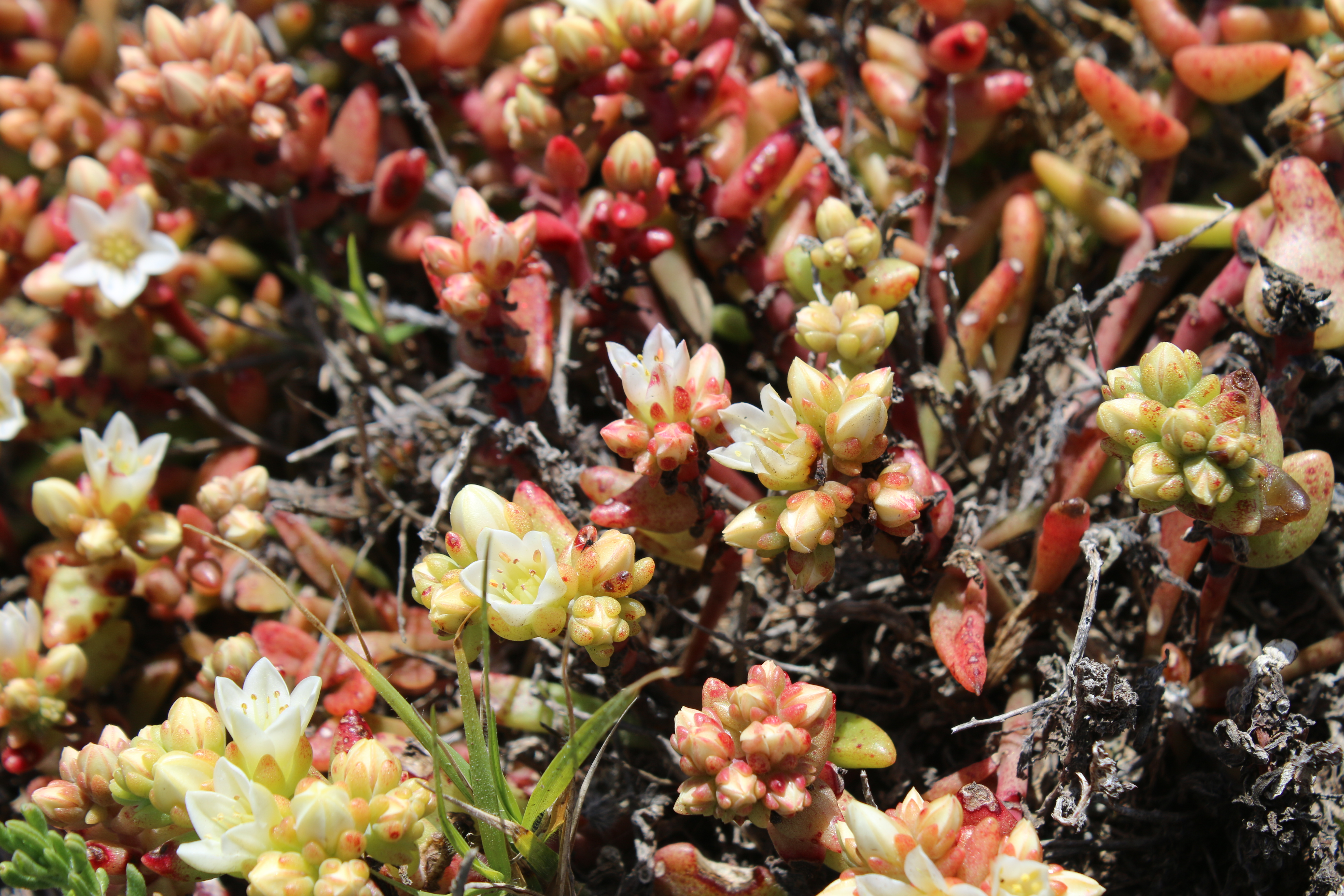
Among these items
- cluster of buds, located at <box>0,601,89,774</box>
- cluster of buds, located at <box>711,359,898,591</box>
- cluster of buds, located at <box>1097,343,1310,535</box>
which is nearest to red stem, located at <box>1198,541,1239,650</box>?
cluster of buds, located at <box>1097,343,1310,535</box>

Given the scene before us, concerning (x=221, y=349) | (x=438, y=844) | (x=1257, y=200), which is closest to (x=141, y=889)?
(x=438, y=844)

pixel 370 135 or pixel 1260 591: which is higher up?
pixel 370 135

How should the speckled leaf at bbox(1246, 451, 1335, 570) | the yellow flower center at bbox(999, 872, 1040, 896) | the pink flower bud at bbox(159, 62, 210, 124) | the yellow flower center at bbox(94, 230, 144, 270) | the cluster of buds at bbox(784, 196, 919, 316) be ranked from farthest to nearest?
the yellow flower center at bbox(94, 230, 144, 270) < the pink flower bud at bbox(159, 62, 210, 124) < the cluster of buds at bbox(784, 196, 919, 316) < the speckled leaf at bbox(1246, 451, 1335, 570) < the yellow flower center at bbox(999, 872, 1040, 896)

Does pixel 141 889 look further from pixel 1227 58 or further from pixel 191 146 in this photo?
pixel 1227 58

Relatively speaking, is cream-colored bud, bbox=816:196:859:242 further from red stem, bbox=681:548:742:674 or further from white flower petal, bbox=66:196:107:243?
white flower petal, bbox=66:196:107:243

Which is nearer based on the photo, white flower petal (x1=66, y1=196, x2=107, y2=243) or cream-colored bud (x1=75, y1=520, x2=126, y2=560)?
cream-colored bud (x1=75, y1=520, x2=126, y2=560)

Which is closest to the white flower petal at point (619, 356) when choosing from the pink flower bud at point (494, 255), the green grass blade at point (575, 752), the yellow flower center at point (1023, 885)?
the pink flower bud at point (494, 255)
